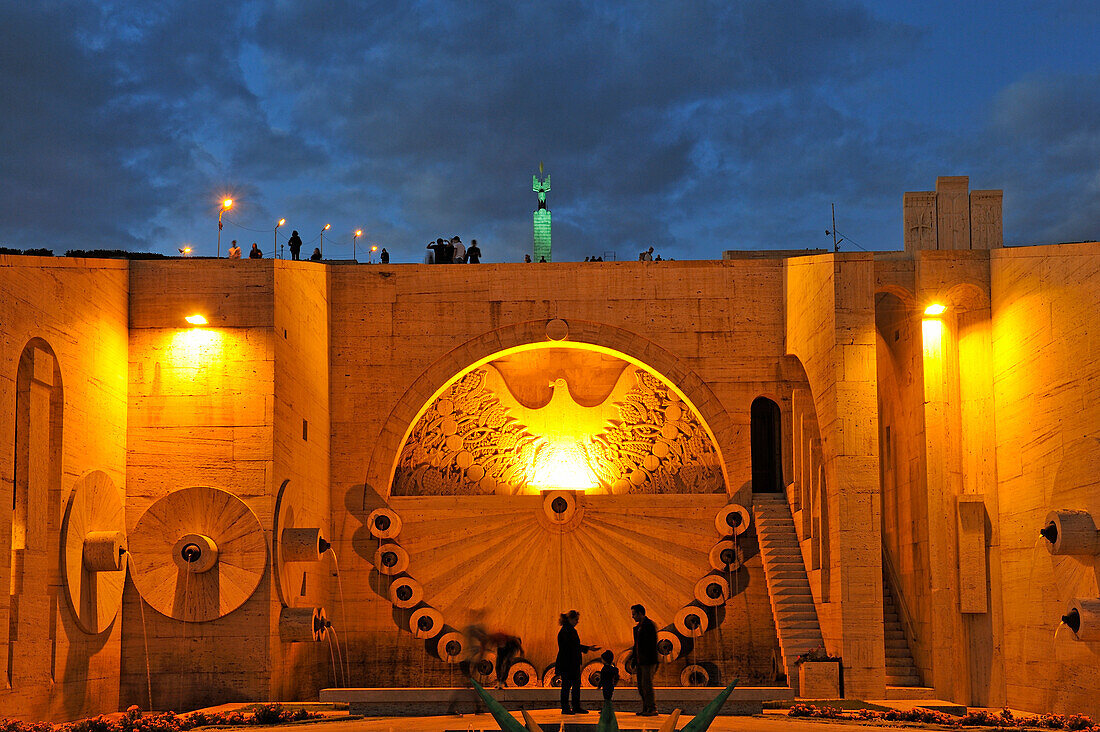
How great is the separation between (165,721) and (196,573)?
10.2 ft

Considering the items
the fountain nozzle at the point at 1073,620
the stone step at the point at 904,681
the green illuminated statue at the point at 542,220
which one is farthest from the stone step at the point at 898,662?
the green illuminated statue at the point at 542,220

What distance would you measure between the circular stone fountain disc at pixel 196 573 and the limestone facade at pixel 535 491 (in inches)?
1.6

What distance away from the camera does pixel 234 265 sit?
15.5m

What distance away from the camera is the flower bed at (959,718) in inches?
446

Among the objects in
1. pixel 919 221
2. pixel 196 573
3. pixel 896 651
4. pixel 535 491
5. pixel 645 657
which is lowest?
pixel 896 651

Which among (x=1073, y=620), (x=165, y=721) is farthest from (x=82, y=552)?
(x=1073, y=620)

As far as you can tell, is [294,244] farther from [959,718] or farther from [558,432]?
[959,718]

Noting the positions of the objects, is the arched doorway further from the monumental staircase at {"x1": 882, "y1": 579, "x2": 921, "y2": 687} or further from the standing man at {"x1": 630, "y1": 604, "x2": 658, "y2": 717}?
the standing man at {"x1": 630, "y1": 604, "x2": 658, "y2": 717}

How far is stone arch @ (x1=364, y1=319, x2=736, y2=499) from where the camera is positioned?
58.9 ft

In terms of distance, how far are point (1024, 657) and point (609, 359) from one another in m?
7.29

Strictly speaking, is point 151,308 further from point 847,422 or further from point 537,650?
point 847,422

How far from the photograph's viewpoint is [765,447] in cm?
1889

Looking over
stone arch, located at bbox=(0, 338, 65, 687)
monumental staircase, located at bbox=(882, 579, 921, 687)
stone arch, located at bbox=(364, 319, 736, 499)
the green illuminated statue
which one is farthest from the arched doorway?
the green illuminated statue

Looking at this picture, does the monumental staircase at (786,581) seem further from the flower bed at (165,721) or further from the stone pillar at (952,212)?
the flower bed at (165,721)
